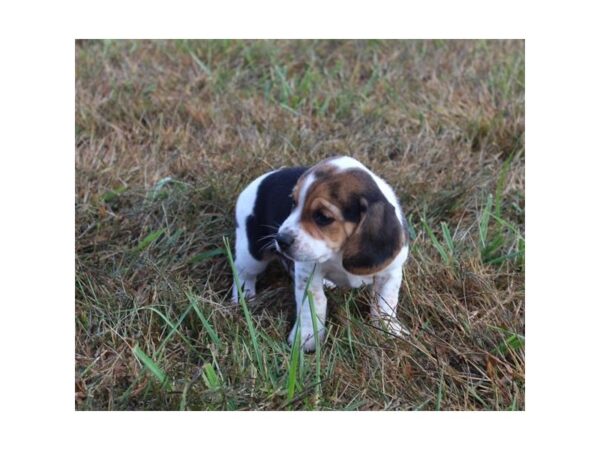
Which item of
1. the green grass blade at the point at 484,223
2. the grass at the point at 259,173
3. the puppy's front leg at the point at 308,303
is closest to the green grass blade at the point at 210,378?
the grass at the point at 259,173

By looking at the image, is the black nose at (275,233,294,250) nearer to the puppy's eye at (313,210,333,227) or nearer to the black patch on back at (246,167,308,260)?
the puppy's eye at (313,210,333,227)

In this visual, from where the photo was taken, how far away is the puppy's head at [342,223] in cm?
404

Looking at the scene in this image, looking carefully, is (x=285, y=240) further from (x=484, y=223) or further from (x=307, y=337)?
(x=484, y=223)

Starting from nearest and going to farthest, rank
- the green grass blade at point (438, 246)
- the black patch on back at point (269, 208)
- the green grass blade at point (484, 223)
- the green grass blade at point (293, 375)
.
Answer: the green grass blade at point (293, 375) → the black patch on back at point (269, 208) → the green grass blade at point (438, 246) → the green grass blade at point (484, 223)

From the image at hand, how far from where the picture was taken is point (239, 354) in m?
4.09

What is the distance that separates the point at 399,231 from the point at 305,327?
0.79m

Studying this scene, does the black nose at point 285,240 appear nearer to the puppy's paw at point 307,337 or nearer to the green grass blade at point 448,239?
the puppy's paw at point 307,337

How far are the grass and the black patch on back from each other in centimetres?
33

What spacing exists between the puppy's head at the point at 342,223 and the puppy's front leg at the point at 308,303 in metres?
0.25

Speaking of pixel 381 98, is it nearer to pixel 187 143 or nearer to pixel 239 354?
pixel 187 143

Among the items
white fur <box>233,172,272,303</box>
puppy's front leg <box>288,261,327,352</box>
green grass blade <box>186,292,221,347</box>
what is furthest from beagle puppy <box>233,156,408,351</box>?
green grass blade <box>186,292,221,347</box>

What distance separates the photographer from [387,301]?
14.7ft

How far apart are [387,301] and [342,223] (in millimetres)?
670

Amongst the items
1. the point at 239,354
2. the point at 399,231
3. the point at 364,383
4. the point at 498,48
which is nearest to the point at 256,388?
the point at 239,354
